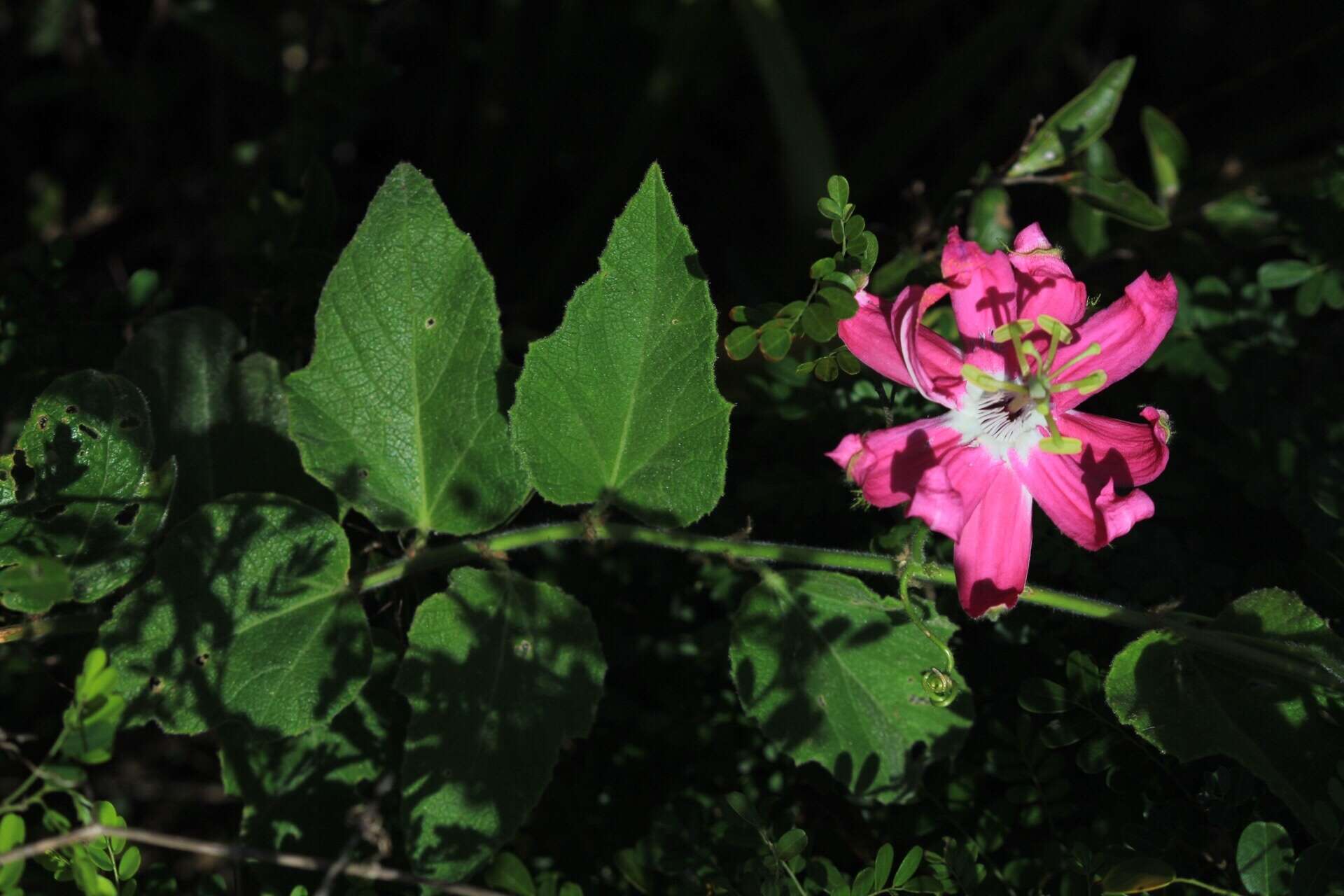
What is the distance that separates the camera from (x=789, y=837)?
150 cm

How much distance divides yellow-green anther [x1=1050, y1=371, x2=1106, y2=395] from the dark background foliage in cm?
34

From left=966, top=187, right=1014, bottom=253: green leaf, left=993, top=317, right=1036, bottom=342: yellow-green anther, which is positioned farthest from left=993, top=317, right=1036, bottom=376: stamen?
left=966, top=187, right=1014, bottom=253: green leaf

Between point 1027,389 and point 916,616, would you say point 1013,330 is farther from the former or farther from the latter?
point 916,616

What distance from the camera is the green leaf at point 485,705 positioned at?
1.46m

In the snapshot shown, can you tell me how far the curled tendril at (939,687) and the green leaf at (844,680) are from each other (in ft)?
0.31

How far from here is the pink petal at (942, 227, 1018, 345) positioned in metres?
1.49

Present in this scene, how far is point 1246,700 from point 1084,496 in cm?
34

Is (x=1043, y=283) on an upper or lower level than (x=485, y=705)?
upper

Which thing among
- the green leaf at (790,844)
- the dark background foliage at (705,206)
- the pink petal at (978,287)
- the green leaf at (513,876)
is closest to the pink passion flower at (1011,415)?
the pink petal at (978,287)

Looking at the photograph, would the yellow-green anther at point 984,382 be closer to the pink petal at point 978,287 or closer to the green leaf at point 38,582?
the pink petal at point 978,287

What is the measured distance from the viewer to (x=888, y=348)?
1524 millimetres

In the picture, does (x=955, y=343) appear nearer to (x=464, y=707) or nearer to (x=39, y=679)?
(x=464, y=707)

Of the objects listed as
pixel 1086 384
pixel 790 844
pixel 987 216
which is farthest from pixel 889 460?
pixel 987 216

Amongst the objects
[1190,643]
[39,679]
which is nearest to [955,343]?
[1190,643]
